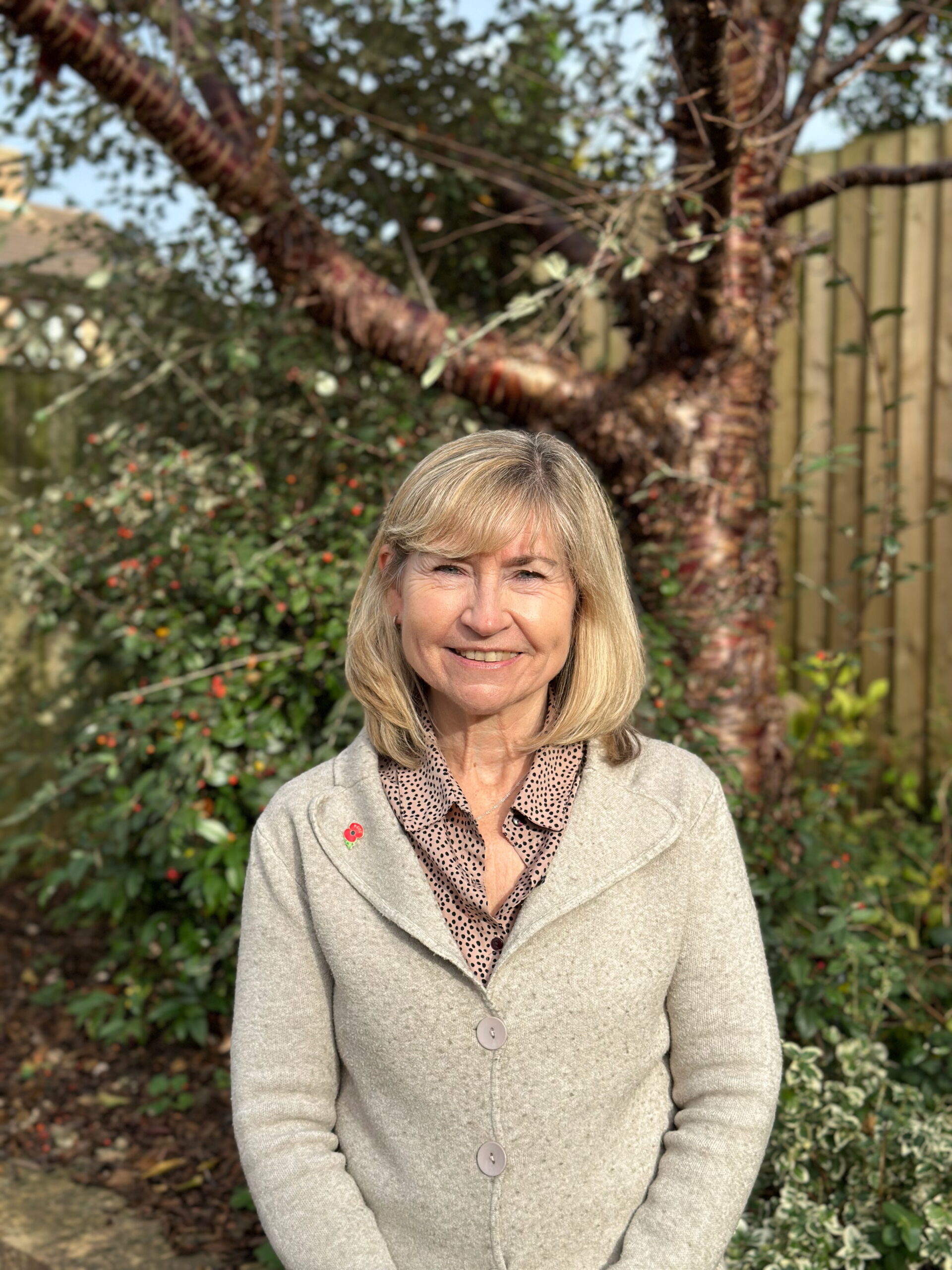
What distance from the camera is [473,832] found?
1.52 metres

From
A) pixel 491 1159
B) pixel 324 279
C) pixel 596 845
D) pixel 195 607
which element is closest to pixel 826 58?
pixel 324 279

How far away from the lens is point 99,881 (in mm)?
2965

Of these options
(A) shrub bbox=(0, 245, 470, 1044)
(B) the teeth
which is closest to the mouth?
(B) the teeth

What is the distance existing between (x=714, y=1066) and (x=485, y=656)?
0.58 m

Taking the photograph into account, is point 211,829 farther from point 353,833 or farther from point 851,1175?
point 851,1175

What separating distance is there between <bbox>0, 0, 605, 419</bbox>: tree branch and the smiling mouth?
1.63m

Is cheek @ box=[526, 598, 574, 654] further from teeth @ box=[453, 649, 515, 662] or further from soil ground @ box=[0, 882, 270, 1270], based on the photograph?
soil ground @ box=[0, 882, 270, 1270]

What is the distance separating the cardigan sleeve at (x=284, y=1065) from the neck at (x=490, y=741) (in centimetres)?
27

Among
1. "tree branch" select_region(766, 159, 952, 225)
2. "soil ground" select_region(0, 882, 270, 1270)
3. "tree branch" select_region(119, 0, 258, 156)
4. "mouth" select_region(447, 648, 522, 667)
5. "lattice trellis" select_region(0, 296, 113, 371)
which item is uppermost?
"tree branch" select_region(119, 0, 258, 156)

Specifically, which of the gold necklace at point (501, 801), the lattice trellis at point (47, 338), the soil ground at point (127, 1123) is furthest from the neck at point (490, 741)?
→ the lattice trellis at point (47, 338)

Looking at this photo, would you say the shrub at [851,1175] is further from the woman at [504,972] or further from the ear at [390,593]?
the ear at [390,593]

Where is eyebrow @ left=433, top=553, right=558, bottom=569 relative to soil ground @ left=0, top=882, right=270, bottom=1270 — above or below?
above

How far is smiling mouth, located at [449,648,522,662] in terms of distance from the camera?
1.46m

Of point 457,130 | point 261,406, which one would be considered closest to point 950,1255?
point 261,406
